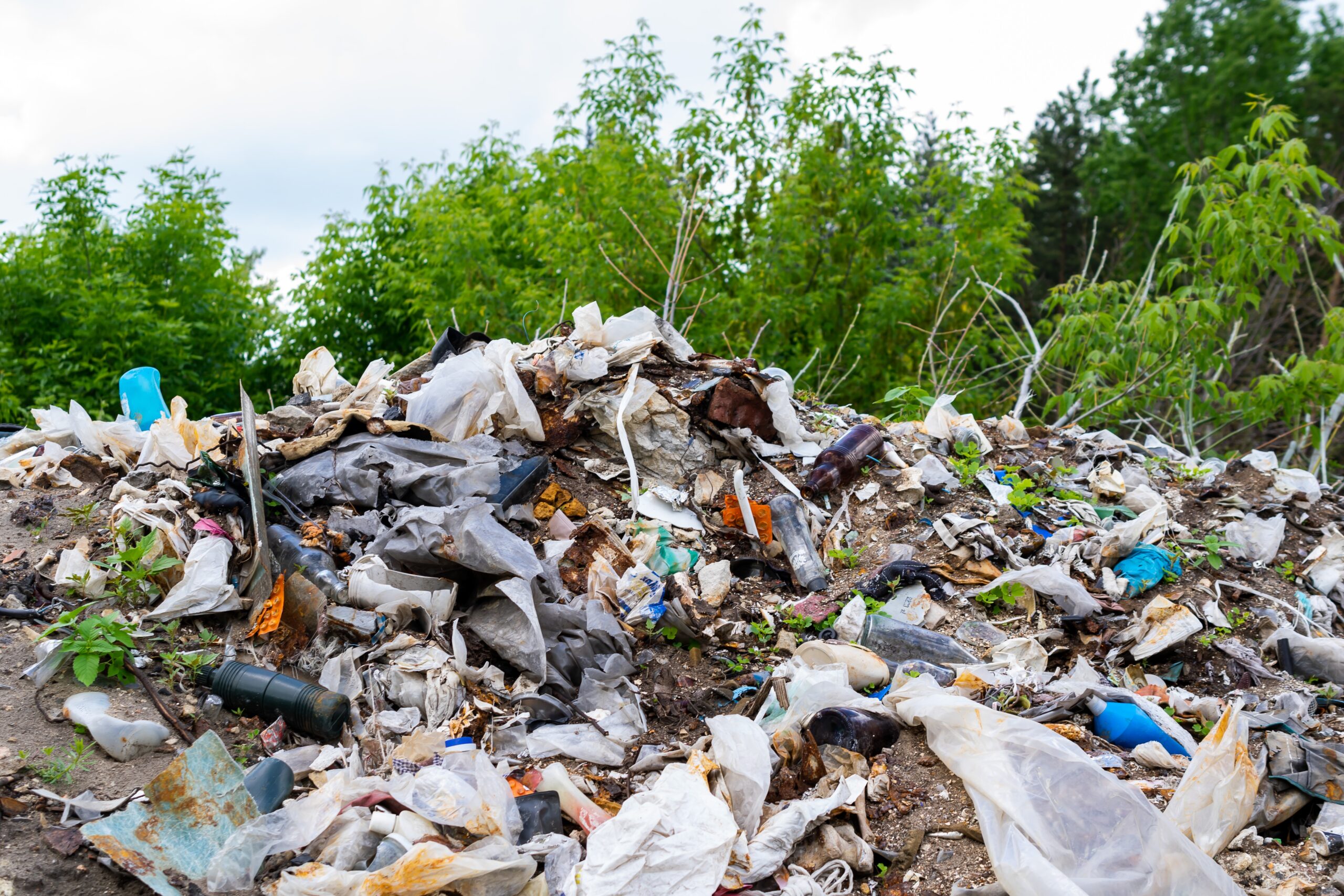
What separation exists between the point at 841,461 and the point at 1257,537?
184 cm

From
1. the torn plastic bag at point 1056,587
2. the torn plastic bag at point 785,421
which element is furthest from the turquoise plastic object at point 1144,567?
the torn plastic bag at point 785,421

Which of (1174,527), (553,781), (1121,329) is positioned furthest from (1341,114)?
(553,781)

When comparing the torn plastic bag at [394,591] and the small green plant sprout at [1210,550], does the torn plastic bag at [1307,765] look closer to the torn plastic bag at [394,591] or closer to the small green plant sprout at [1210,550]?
the small green plant sprout at [1210,550]

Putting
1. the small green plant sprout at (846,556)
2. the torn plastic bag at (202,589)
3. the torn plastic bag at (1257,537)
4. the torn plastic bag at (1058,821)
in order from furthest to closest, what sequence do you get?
the torn plastic bag at (1257,537) < the small green plant sprout at (846,556) < the torn plastic bag at (202,589) < the torn plastic bag at (1058,821)

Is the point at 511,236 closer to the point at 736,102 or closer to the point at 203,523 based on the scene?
the point at 736,102

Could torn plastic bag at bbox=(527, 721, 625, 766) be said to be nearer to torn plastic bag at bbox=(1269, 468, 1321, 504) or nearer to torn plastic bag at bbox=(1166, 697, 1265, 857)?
torn plastic bag at bbox=(1166, 697, 1265, 857)

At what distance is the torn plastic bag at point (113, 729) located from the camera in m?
2.11

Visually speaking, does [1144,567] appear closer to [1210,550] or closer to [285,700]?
[1210,550]

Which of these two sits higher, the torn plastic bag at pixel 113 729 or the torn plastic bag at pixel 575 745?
the torn plastic bag at pixel 113 729

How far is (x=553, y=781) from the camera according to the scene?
213 cm

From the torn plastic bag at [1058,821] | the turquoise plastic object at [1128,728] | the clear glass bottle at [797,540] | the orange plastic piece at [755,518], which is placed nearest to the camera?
the torn plastic bag at [1058,821]

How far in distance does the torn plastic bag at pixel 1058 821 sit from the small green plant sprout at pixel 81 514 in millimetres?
2884

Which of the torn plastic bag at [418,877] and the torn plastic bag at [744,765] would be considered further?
the torn plastic bag at [744,765]

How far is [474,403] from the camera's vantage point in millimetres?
3686
